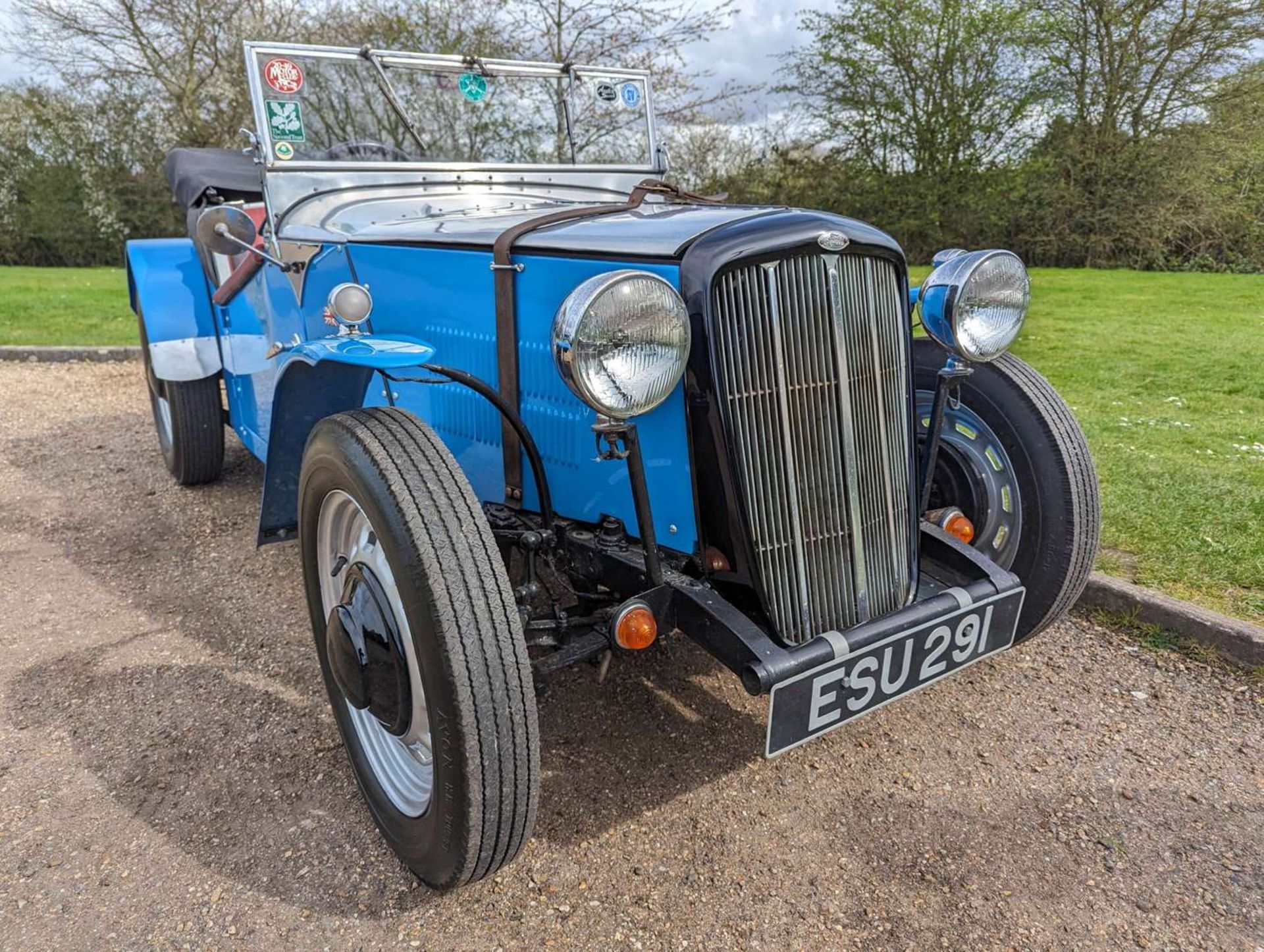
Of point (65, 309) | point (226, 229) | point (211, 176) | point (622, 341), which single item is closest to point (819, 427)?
point (622, 341)

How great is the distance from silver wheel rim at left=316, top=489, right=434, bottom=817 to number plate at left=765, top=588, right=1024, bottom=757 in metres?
0.73

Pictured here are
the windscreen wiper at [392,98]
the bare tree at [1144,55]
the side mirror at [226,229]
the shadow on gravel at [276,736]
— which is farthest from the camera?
the bare tree at [1144,55]

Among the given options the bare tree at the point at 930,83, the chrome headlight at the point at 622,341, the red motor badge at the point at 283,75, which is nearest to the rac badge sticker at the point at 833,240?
the chrome headlight at the point at 622,341

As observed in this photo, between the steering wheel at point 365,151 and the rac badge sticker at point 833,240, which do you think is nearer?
the rac badge sticker at point 833,240

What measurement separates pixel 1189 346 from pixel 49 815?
7954 mm

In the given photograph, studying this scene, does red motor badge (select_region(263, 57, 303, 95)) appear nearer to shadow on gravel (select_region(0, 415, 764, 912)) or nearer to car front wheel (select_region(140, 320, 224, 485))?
car front wheel (select_region(140, 320, 224, 485))

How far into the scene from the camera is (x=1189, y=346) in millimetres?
7020

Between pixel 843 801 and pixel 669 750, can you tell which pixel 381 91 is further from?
pixel 843 801

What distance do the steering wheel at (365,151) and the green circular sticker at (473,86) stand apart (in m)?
0.33

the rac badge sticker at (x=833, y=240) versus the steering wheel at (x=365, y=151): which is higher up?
the steering wheel at (x=365, y=151)

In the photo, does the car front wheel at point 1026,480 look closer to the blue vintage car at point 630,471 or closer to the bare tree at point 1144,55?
→ the blue vintage car at point 630,471

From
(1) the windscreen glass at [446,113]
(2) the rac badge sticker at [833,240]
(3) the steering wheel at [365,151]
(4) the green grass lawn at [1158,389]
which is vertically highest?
(1) the windscreen glass at [446,113]

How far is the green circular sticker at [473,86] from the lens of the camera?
10.9 feet

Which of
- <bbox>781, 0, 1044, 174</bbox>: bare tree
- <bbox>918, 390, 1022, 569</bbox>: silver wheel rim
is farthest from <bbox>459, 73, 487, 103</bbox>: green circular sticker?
<bbox>781, 0, 1044, 174</bbox>: bare tree
